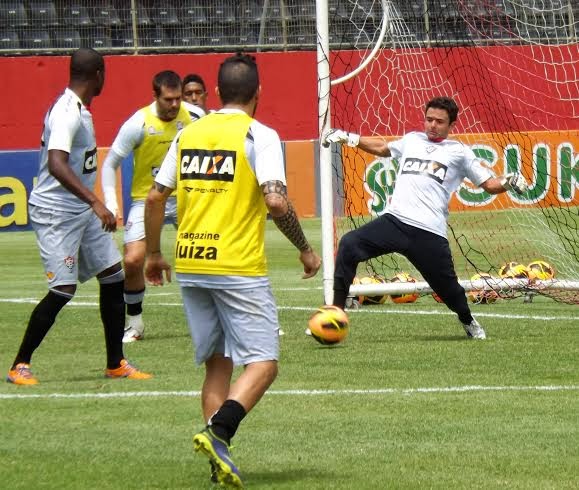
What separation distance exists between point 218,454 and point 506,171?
15.7 metres

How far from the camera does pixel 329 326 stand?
10164 mm

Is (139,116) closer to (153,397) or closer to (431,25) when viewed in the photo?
(153,397)

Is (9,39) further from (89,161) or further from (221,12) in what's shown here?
(89,161)

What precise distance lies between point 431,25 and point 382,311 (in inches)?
213

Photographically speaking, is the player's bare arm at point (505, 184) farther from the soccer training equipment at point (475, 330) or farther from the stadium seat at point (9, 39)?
the stadium seat at point (9, 39)

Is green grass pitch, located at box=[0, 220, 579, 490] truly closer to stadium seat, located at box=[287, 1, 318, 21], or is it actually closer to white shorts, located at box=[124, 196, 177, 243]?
white shorts, located at box=[124, 196, 177, 243]

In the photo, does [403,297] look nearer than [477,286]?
No

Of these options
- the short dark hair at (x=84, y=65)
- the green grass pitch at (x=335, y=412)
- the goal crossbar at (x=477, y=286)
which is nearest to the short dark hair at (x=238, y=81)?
the green grass pitch at (x=335, y=412)

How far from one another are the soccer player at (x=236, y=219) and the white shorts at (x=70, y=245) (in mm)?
2933

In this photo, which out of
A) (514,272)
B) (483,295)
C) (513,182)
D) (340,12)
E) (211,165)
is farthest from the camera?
(340,12)

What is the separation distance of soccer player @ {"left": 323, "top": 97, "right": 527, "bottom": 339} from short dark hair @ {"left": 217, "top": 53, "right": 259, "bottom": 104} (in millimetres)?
4880

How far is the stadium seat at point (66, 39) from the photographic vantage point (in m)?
30.4

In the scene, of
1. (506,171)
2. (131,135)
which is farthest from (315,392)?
(506,171)

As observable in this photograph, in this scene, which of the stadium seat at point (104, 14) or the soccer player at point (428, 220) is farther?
the stadium seat at point (104, 14)
